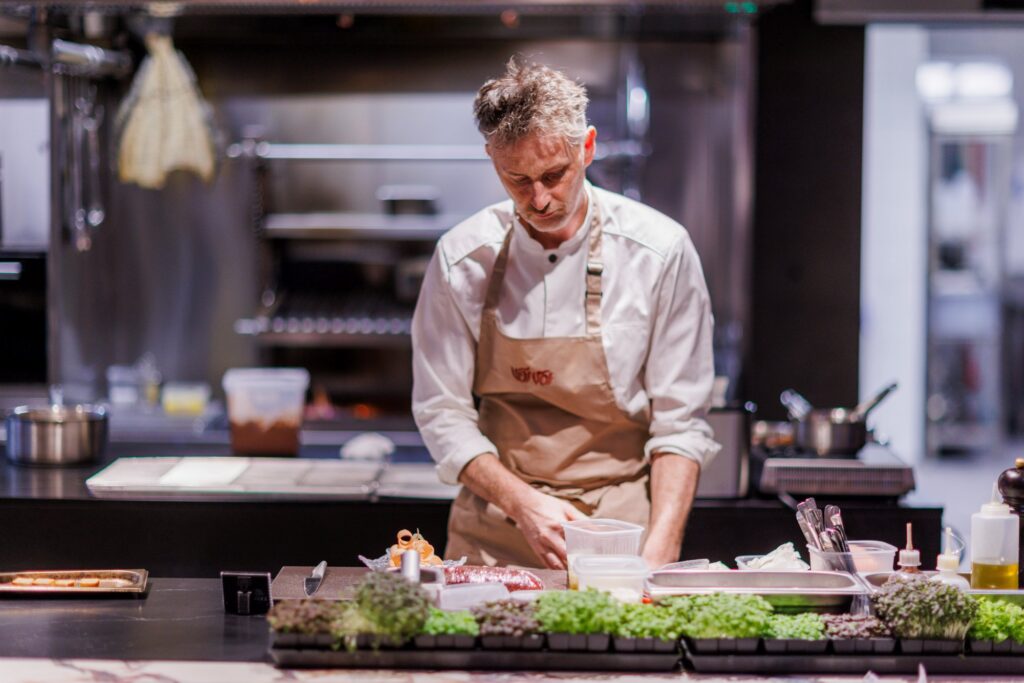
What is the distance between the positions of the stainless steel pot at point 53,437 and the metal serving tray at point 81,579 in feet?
4.42

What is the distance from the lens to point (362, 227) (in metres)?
5.61

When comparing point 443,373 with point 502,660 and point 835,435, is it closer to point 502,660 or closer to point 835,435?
point 502,660

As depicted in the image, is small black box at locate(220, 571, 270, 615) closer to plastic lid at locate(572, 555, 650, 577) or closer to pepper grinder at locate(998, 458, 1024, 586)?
plastic lid at locate(572, 555, 650, 577)

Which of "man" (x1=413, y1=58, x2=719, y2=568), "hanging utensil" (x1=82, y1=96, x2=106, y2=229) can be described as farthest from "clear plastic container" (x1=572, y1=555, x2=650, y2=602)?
"hanging utensil" (x1=82, y1=96, x2=106, y2=229)

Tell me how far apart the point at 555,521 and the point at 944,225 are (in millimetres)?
6701

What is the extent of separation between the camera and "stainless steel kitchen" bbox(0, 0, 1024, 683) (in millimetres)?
2047

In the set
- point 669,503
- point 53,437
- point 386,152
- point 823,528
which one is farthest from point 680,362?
point 386,152

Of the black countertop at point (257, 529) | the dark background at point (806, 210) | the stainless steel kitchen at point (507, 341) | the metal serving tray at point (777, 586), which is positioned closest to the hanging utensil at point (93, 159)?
the stainless steel kitchen at point (507, 341)

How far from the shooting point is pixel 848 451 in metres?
3.61

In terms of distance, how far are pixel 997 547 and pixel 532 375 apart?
1055 mm

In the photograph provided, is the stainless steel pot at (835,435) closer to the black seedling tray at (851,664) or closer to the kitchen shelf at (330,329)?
the black seedling tray at (851,664)

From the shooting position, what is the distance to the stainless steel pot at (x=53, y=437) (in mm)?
3727

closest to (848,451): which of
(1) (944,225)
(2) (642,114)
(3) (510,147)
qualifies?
(3) (510,147)

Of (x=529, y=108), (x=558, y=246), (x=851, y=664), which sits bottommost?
(x=851, y=664)
